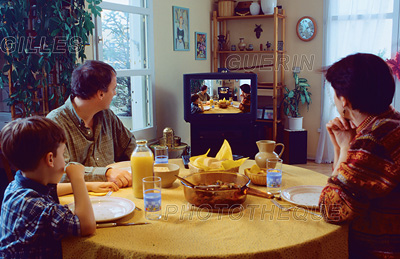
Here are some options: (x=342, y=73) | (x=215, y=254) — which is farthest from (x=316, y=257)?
(x=342, y=73)

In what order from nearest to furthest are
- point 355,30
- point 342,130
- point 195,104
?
point 342,130
point 195,104
point 355,30

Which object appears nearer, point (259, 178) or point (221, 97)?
point (259, 178)

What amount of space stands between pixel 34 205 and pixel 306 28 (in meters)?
4.53

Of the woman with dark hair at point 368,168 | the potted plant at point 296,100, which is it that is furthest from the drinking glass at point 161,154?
the potted plant at point 296,100

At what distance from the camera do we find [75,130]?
212cm

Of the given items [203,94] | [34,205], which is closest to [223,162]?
[34,205]

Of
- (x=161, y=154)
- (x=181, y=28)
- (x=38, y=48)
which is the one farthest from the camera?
(x=181, y=28)

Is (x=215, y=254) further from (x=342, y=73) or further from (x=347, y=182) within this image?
(x=342, y=73)

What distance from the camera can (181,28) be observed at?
4516mm

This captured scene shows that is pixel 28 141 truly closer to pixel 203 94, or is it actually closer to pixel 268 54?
pixel 203 94

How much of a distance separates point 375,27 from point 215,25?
1.91m

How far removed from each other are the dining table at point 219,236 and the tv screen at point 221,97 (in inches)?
107

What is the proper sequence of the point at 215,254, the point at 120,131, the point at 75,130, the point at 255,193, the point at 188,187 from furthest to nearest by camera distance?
1. the point at 120,131
2. the point at 75,130
3. the point at 255,193
4. the point at 188,187
5. the point at 215,254

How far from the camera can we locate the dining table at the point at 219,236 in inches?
45.8
